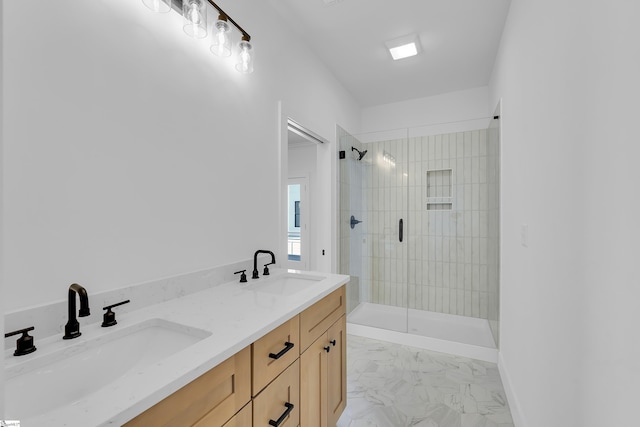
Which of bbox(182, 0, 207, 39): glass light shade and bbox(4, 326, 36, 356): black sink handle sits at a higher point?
bbox(182, 0, 207, 39): glass light shade

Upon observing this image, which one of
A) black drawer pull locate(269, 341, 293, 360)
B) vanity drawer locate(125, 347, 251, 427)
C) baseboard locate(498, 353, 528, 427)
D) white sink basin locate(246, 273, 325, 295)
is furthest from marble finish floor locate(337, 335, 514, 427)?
vanity drawer locate(125, 347, 251, 427)

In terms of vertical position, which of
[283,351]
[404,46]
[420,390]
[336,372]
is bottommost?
[420,390]

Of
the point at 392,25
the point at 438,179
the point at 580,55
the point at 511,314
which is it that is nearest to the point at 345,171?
the point at 438,179

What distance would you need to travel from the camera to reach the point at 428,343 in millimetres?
2770

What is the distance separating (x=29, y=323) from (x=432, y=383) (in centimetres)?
237

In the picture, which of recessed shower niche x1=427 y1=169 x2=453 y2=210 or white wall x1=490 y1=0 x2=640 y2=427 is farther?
recessed shower niche x1=427 y1=169 x2=453 y2=210

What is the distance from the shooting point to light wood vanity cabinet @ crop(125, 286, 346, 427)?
29.0 inches

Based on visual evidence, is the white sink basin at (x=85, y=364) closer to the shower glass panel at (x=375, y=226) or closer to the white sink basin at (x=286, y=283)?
the white sink basin at (x=286, y=283)

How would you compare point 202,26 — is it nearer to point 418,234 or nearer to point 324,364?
point 324,364

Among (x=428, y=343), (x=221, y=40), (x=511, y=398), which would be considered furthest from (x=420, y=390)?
(x=221, y=40)

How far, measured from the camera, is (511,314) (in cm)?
199

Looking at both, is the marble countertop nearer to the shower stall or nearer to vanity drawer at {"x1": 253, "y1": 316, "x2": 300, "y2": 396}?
vanity drawer at {"x1": 253, "y1": 316, "x2": 300, "y2": 396}

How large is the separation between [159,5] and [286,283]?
1.45 meters

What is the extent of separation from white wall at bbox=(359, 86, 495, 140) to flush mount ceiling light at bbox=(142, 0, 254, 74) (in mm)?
2213
